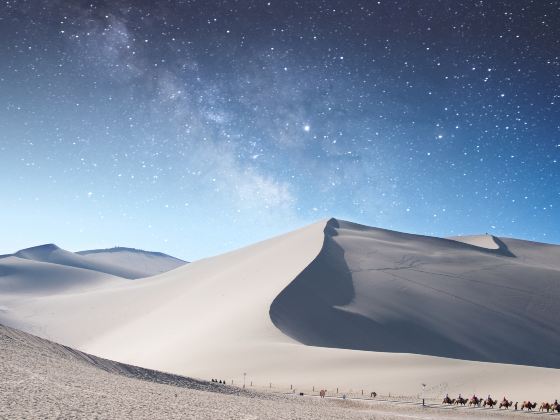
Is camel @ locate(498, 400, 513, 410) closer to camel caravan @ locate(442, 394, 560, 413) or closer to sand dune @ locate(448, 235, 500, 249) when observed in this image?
camel caravan @ locate(442, 394, 560, 413)

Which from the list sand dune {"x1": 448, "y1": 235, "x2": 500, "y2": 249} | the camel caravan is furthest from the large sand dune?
sand dune {"x1": 448, "y1": 235, "x2": 500, "y2": 249}

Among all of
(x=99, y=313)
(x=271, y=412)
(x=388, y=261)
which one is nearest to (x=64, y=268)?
(x=99, y=313)

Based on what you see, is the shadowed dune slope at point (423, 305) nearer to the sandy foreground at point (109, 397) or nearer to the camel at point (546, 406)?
the sandy foreground at point (109, 397)

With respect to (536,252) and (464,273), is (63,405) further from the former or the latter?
(536,252)

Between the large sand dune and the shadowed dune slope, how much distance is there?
0.50ft

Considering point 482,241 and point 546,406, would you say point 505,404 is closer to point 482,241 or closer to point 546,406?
point 546,406

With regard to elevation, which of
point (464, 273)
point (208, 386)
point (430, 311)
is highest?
point (464, 273)

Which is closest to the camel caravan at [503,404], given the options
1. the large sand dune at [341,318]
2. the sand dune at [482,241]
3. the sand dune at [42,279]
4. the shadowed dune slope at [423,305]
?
the large sand dune at [341,318]

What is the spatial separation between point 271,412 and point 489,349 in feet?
114

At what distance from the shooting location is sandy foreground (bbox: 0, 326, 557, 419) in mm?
10422

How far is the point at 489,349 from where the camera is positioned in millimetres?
43531

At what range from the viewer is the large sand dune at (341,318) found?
93.2 feet

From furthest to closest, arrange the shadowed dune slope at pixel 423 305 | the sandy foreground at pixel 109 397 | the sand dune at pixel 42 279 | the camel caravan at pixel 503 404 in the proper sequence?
the sand dune at pixel 42 279 < the shadowed dune slope at pixel 423 305 < the camel caravan at pixel 503 404 < the sandy foreground at pixel 109 397

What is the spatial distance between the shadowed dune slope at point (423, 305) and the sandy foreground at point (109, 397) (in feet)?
64.0
